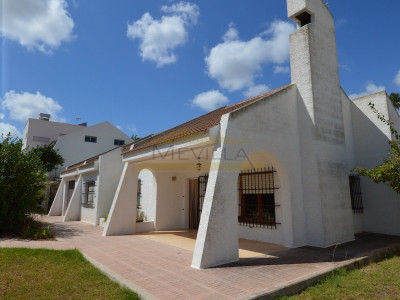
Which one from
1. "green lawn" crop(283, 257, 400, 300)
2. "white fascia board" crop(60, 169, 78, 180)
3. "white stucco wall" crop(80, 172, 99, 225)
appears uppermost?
"white fascia board" crop(60, 169, 78, 180)

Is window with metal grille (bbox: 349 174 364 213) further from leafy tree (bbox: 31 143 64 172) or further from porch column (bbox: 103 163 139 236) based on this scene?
leafy tree (bbox: 31 143 64 172)

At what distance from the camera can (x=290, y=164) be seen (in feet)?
27.9

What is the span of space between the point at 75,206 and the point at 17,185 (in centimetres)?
611

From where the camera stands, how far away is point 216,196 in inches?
250

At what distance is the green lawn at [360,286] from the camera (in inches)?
192

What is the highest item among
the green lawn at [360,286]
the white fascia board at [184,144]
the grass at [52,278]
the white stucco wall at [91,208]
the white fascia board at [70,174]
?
the white fascia board at [70,174]

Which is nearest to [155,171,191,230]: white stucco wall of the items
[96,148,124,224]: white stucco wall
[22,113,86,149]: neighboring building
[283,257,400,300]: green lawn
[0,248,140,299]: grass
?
[96,148,124,224]: white stucco wall

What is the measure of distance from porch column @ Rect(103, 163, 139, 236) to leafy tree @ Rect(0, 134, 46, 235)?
3630mm

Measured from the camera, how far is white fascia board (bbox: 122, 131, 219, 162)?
6828mm

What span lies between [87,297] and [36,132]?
114ft

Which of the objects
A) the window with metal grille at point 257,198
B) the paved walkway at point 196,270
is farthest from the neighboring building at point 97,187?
the window with metal grille at point 257,198

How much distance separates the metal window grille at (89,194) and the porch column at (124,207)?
195 inches

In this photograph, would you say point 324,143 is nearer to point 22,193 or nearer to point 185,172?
point 185,172

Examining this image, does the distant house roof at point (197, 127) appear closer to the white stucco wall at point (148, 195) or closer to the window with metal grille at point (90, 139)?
the white stucco wall at point (148, 195)
